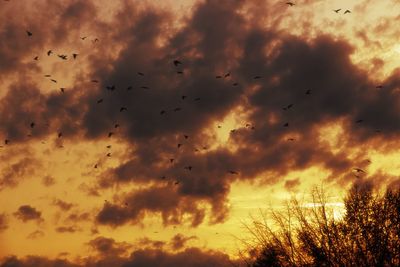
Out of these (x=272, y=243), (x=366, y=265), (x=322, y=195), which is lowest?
(x=366, y=265)

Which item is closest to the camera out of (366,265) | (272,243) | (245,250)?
(366,265)

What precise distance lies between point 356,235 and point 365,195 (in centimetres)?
369

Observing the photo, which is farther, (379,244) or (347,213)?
(347,213)

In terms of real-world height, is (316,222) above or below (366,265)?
above

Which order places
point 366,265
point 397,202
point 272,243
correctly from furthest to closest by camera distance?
point 272,243
point 397,202
point 366,265

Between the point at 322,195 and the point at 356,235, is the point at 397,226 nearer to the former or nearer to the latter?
the point at 356,235

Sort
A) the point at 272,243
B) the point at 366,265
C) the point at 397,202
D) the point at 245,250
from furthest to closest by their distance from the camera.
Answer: the point at 245,250 → the point at 272,243 → the point at 397,202 → the point at 366,265

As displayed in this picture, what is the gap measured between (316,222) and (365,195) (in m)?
4.33

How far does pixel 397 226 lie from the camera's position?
40344 millimetres

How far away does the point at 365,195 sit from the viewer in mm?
42469

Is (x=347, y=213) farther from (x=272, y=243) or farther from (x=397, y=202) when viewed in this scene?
(x=272, y=243)

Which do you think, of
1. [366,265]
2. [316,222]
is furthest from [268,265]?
[366,265]

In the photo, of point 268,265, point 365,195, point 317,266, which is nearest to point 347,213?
point 365,195

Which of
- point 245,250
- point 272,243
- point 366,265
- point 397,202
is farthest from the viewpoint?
point 245,250
